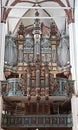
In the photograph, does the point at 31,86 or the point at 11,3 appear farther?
the point at 11,3

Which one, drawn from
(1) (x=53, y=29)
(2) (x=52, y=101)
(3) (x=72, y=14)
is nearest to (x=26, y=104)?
(2) (x=52, y=101)

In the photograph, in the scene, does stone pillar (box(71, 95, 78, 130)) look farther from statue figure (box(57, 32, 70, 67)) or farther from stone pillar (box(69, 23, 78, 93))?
statue figure (box(57, 32, 70, 67))

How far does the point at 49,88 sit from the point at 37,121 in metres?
2.65

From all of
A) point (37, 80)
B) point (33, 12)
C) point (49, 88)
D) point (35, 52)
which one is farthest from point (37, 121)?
point (33, 12)

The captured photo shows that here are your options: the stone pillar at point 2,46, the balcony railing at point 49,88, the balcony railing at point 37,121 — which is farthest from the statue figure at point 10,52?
the balcony railing at point 37,121

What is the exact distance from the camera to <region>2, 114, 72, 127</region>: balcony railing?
68.4 feet

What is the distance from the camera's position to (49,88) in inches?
824

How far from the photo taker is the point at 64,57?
2359cm

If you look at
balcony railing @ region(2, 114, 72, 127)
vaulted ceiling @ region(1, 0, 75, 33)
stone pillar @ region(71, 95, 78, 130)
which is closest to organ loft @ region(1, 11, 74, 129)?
balcony railing @ region(2, 114, 72, 127)

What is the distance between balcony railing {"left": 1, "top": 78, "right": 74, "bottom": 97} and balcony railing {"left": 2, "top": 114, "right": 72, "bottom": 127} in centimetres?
Result: 175

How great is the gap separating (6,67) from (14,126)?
490cm

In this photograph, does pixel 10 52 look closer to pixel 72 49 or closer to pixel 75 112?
pixel 72 49

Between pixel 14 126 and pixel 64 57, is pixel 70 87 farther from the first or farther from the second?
pixel 14 126

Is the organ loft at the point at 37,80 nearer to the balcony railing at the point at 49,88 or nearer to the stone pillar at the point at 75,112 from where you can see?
the balcony railing at the point at 49,88
